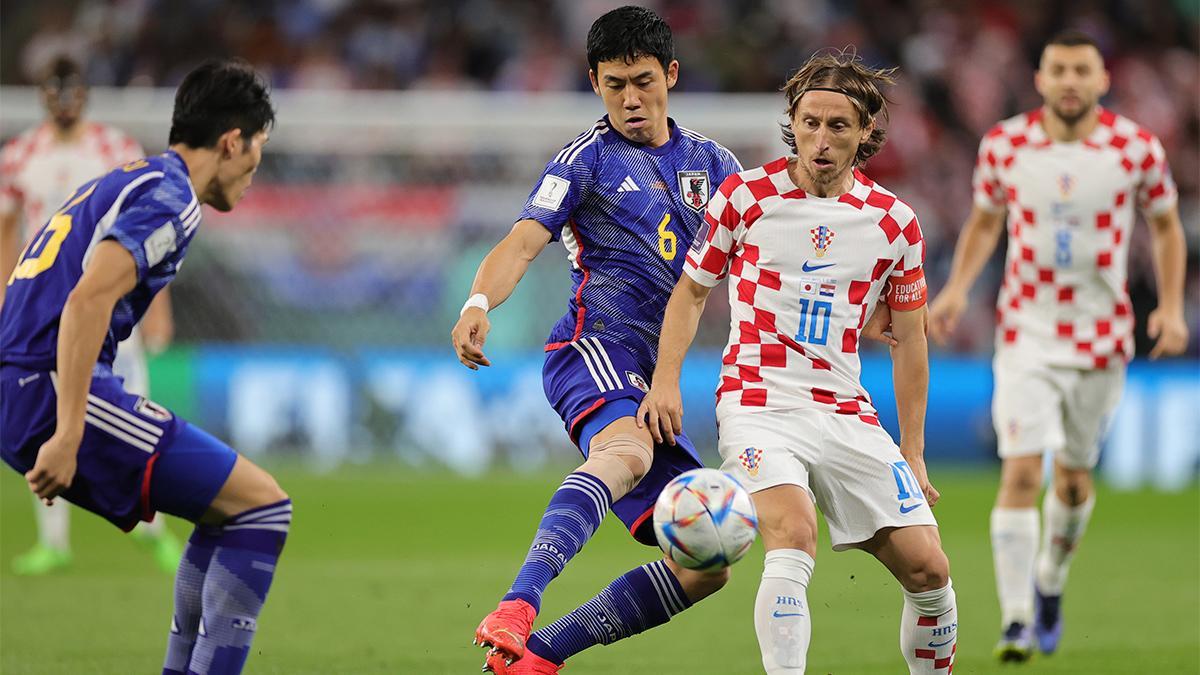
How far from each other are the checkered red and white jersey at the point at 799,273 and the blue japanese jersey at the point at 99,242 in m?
1.60

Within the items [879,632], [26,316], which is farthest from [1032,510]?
[26,316]

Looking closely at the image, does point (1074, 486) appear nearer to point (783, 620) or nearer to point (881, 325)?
point (881, 325)

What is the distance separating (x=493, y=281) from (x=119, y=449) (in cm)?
132

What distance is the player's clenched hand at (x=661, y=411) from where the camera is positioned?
514cm

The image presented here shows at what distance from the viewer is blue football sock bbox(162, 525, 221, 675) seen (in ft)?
16.3

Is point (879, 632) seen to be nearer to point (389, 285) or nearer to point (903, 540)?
point (903, 540)

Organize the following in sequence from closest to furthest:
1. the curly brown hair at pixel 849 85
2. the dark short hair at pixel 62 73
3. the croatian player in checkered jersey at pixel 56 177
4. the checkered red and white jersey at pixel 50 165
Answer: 1. the curly brown hair at pixel 849 85
2. the dark short hair at pixel 62 73
3. the croatian player in checkered jersey at pixel 56 177
4. the checkered red and white jersey at pixel 50 165

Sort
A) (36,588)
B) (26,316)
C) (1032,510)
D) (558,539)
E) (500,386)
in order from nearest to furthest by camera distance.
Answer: (26,316), (558,539), (1032,510), (36,588), (500,386)

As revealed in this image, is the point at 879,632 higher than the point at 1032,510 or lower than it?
lower

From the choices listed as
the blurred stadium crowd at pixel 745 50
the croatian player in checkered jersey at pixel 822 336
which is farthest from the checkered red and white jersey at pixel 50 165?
the blurred stadium crowd at pixel 745 50

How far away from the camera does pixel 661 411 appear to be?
5.14 meters

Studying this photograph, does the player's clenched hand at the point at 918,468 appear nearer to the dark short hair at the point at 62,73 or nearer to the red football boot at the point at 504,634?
the red football boot at the point at 504,634

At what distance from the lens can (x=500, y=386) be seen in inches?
574

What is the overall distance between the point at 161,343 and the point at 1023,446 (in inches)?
188
